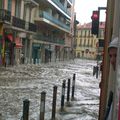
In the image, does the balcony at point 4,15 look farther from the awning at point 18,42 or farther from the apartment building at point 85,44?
the apartment building at point 85,44

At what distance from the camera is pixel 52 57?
78.0 m

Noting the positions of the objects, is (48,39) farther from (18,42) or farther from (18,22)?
(18,22)

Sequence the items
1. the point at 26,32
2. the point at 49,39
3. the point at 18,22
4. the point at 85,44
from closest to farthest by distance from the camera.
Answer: the point at 18,22 < the point at 26,32 < the point at 49,39 < the point at 85,44

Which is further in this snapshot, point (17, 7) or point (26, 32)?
point (26, 32)

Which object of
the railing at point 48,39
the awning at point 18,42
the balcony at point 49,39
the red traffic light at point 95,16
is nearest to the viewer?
the red traffic light at point 95,16

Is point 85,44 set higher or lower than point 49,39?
higher

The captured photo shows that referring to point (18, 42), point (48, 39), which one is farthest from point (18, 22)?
point (48, 39)

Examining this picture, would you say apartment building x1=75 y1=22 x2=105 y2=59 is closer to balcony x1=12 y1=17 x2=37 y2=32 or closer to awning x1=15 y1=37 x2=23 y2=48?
balcony x1=12 y1=17 x2=37 y2=32

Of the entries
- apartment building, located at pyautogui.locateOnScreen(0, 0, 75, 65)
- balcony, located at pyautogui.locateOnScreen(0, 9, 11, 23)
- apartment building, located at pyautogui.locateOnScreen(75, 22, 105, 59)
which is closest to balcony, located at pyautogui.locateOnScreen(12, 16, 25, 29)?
apartment building, located at pyautogui.locateOnScreen(0, 0, 75, 65)

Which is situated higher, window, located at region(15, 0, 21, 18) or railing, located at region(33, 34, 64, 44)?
window, located at region(15, 0, 21, 18)

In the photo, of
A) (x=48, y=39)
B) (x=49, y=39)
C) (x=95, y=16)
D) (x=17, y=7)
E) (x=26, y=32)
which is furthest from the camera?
(x=49, y=39)

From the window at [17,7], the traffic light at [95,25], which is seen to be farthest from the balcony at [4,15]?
the traffic light at [95,25]

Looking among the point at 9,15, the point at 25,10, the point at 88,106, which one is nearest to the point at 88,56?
the point at 25,10

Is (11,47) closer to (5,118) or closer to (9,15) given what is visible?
(9,15)
